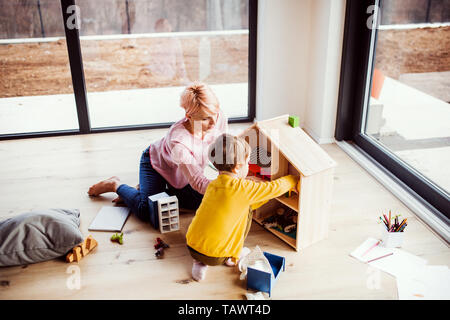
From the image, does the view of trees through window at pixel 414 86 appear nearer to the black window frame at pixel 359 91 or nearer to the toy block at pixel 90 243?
the black window frame at pixel 359 91

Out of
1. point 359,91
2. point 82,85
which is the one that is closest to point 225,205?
point 359,91

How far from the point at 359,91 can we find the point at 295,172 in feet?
4.20

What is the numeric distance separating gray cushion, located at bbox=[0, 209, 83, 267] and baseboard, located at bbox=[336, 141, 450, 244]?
1744mm

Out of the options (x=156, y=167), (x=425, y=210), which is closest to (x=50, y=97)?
(x=156, y=167)

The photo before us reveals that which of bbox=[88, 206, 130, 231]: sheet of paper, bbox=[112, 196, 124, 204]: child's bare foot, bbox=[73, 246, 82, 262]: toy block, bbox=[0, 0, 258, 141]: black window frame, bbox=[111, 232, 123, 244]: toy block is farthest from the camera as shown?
bbox=[0, 0, 258, 141]: black window frame

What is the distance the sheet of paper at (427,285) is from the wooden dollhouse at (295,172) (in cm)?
45

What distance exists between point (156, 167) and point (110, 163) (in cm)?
77

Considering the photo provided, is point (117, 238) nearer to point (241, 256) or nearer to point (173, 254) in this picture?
point (173, 254)

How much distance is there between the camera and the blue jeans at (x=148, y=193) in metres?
2.40

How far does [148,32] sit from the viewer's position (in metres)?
3.30

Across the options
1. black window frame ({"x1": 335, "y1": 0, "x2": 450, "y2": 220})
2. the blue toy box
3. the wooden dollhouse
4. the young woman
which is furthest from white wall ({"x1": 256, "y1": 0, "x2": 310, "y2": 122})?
the blue toy box

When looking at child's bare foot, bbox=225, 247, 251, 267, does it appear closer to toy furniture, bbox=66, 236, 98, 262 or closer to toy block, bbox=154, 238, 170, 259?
toy block, bbox=154, 238, 170, 259

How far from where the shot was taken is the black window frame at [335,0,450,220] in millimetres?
2756
